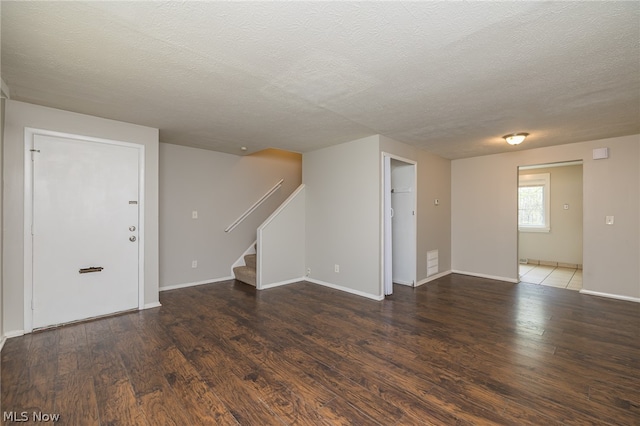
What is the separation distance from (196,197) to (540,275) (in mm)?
6788

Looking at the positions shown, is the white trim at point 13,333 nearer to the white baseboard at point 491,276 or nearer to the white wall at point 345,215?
the white wall at point 345,215

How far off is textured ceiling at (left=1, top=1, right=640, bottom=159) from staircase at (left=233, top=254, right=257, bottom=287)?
2.56 meters

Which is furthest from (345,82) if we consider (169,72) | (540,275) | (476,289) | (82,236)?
(540,275)

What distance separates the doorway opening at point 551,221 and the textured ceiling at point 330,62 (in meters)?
3.02

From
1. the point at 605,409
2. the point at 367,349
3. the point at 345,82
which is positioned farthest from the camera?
the point at 367,349

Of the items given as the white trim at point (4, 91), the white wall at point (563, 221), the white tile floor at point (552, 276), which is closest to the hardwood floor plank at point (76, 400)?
the white trim at point (4, 91)

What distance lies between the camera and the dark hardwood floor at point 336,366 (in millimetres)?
1715

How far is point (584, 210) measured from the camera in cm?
431

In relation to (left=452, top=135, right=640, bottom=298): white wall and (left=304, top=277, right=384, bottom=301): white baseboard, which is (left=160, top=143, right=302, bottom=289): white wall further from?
(left=452, top=135, right=640, bottom=298): white wall

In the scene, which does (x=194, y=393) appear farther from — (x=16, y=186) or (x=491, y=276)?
(x=491, y=276)

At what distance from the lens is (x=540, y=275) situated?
17.9ft

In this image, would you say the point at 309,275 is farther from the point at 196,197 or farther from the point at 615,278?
the point at 615,278

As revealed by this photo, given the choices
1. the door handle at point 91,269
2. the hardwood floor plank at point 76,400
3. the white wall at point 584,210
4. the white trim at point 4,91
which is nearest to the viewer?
the hardwood floor plank at point 76,400

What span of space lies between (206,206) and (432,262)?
14.1 feet
